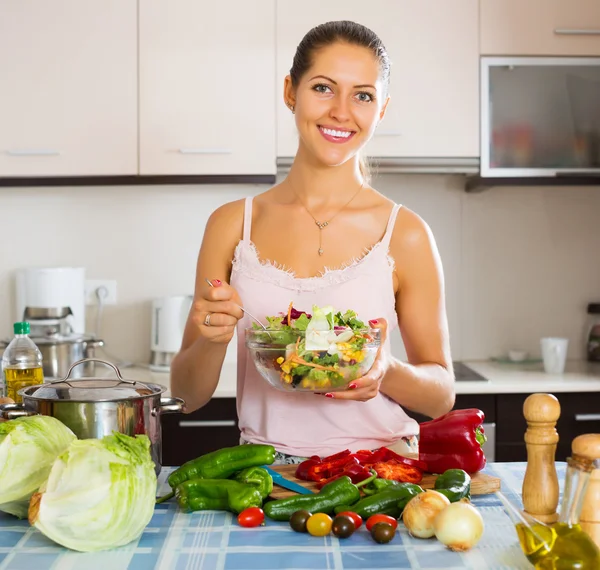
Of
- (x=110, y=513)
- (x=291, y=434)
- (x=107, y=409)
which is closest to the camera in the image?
(x=110, y=513)

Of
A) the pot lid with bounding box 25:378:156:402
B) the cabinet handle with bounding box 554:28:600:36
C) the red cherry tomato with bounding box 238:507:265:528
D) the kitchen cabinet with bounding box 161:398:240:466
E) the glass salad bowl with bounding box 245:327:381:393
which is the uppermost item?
the cabinet handle with bounding box 554:28:600:36

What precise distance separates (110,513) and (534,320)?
249 centimetres

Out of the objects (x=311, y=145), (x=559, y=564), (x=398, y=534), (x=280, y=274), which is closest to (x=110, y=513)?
(x=398, y=534)

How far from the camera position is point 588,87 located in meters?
2.94

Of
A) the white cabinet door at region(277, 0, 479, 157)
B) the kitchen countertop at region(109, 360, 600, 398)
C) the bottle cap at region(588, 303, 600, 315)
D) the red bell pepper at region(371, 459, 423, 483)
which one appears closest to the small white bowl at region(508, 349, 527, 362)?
the kitchen countertop at region(109, 360, 600, 398)

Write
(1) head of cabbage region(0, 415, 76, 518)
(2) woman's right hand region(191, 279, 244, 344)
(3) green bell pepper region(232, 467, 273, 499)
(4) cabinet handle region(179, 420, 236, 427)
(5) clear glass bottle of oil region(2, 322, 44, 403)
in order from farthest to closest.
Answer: (4) cabinet handle region(179, 420, 236, 427) → (5) clear glass bottle of oil region(2, 322, 44, 403) → (2) woman's right hand region(191, 279, 244, 344) → (3) green bell pepper region(232, 467, 273, 499) → (1) head of cabbage region(0, 415, 76, 518)

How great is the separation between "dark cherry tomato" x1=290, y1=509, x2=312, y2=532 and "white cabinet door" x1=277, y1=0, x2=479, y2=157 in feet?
6.26

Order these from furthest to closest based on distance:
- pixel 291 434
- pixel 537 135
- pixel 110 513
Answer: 1. pixel 537 135
2. pixel 291 434
3. pixel 110 513

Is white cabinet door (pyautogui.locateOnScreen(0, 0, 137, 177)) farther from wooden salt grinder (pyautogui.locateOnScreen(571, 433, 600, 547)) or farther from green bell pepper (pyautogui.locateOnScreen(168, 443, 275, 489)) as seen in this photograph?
wooden salt grinder (pyautogui.locateOnScreen(571, 433, 600, 547))

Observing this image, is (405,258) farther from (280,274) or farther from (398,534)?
(398,534)

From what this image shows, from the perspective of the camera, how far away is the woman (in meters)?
1.61

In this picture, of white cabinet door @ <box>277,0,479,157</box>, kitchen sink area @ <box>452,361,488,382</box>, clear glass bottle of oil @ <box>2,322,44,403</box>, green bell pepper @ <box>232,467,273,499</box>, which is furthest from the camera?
white cabinet door @ <box>277,0,479,157</box>

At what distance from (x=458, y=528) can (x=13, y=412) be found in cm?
68

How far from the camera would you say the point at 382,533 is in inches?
41.7
